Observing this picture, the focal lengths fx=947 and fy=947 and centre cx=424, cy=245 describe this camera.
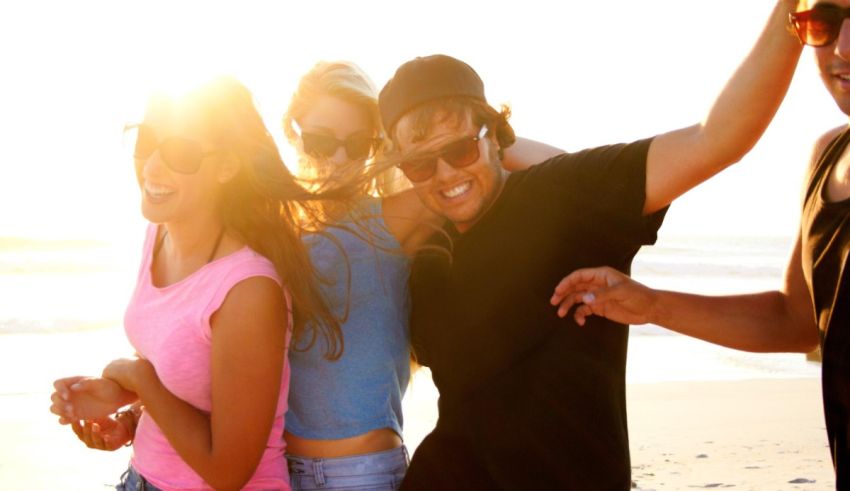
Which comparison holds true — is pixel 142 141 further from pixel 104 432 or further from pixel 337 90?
pixel 104 432

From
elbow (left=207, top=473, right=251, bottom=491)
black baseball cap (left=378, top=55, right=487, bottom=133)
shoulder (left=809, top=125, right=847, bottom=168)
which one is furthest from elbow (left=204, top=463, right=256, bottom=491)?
shoulder (left=809, top=125, right=847, bottom=168)

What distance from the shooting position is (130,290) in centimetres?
329

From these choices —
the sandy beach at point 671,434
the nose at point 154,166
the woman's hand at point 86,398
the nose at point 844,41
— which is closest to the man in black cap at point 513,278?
the nose at point 844,41

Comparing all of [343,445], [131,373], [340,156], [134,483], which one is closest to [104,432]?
[134,483]

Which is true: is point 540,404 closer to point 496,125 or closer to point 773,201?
point 496,125

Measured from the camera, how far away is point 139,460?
3.11 m

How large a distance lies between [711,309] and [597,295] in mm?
554

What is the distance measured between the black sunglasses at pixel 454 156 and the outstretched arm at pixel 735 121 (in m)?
0.59

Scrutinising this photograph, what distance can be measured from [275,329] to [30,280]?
1866 centimetres

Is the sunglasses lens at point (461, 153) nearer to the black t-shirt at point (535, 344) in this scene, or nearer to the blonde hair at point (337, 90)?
the black t-shirt at point (535, 344)

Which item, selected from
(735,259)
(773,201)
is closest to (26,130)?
(735,259)

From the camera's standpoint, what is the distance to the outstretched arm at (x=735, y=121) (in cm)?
239

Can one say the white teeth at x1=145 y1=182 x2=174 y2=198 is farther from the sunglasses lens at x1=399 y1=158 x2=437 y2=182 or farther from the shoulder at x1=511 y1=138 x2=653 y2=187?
the shoulder at x1=511 y1=138 x2=653 y2=187

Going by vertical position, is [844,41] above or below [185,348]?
above
